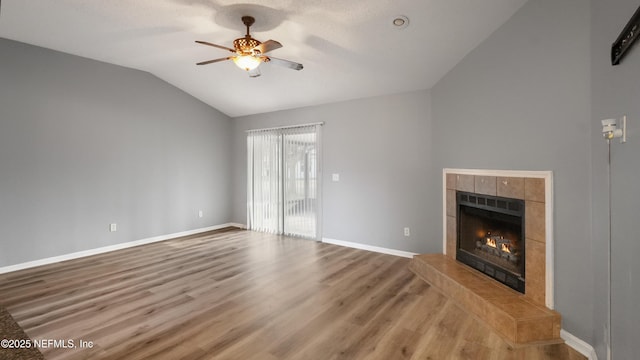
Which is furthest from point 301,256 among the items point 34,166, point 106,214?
point 34,166

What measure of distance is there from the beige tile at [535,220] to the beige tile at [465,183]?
2.41 ft

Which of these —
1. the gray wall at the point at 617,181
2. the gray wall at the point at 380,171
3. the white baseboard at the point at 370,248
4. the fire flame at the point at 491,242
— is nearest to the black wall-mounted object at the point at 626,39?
the gray wall at the point at 617,181

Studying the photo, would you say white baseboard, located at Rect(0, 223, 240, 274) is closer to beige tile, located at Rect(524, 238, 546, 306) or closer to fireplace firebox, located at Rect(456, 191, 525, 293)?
fireplace firebox, located at Rect(456, 191, 525, 293)

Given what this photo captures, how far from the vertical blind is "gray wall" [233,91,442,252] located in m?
0.23

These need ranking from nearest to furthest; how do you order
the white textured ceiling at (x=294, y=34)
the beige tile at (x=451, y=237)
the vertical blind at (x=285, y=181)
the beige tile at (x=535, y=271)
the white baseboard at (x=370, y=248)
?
the beige tile at (x=535, y=271) → the white textured ceiling at (x=294, y=34) → the beige tile at (x=451, y=237) → the white baseboard at (x=370, y=248) → the vertical blind at (x=285, y=181)

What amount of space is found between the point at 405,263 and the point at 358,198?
4.35ft

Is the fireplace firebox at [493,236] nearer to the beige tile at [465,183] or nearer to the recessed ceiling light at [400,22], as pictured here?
the beige tile at [465,183]

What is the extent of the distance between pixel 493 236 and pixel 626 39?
2.16m

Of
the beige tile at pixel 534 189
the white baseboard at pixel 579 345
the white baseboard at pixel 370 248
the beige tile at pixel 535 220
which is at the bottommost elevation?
the white baseboard at pixel 579 345

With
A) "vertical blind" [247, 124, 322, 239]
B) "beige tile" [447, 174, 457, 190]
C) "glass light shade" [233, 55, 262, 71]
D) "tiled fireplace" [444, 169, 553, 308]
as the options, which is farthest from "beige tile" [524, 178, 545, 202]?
"vertical blind" [247, 124, 322, 239]

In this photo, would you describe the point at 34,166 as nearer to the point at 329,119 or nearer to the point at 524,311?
the point at 329,119

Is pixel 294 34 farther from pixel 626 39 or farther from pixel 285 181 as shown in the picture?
pixel 285 181

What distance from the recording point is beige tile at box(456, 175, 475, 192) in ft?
11.2

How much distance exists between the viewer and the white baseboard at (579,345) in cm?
214
